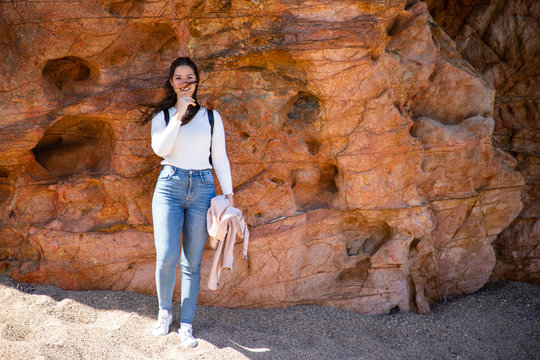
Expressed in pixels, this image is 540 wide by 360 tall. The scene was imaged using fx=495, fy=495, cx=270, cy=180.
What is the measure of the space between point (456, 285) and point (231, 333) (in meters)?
2.67

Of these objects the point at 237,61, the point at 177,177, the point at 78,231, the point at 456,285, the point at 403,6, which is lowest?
the point at 456,285

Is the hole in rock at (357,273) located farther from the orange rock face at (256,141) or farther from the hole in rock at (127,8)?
the hole in rock at (127,8)

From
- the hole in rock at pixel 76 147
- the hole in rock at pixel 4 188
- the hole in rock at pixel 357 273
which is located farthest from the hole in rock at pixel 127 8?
the hole in rock at pixel 357 273

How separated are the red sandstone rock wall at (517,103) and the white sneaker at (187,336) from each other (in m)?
4.02

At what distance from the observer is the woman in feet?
11.8

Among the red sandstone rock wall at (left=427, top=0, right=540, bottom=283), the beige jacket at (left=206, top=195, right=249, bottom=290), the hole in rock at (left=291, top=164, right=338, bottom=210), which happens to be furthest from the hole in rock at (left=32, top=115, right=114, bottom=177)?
the red sandstone rock wall at (left=427, top=0, right=540, bottom=283)

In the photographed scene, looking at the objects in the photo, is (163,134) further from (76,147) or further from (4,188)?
(4,188)

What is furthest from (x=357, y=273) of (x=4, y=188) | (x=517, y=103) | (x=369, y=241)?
(x=4, y=188)

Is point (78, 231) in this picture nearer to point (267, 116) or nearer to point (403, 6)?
point (267, 116)

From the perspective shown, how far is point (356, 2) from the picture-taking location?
4305mm

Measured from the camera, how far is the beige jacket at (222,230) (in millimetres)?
3623

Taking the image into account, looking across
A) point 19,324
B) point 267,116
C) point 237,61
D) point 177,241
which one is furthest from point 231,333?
point 237,61

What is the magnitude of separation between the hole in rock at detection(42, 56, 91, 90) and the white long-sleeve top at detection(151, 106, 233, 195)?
1.10m

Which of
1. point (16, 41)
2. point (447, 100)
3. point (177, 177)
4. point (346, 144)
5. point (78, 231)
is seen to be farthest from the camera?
point (447, 100)
